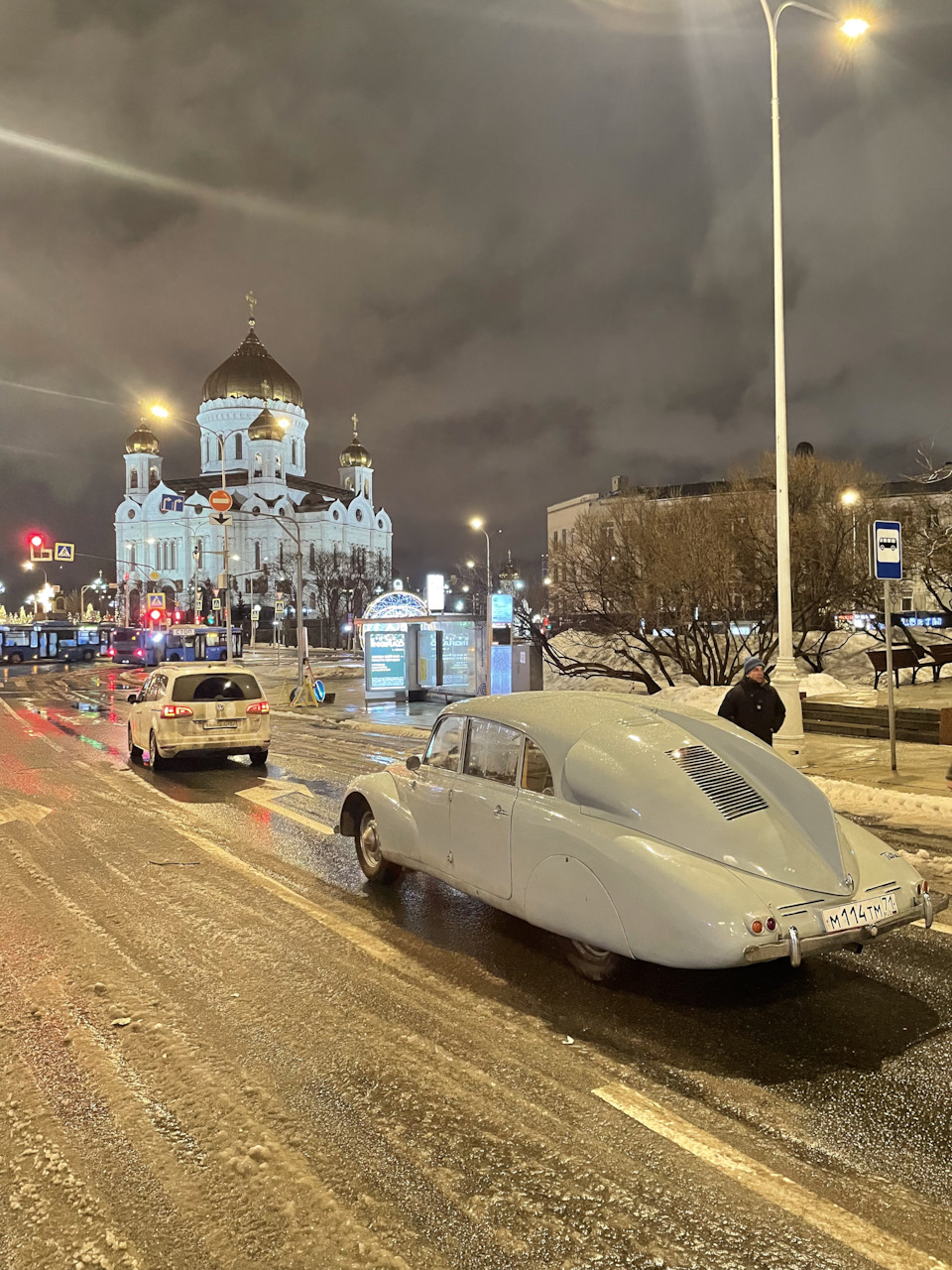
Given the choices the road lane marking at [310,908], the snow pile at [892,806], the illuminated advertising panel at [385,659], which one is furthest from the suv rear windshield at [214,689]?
the illuminated advertising panel at [385,659]

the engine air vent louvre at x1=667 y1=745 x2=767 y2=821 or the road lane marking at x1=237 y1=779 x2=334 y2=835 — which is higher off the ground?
the engine air vent louvre at x1=667 y1=745 x2=767 y2=821

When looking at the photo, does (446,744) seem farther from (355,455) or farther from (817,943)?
(355,455)

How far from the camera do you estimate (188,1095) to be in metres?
3.73

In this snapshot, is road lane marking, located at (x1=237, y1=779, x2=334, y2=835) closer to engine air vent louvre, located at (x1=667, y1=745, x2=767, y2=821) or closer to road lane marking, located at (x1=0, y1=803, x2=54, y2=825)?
road lane marking, located at (x1=0, y1=803, x2=54, y2=825)

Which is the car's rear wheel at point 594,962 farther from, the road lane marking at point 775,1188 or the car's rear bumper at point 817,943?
the road lane marking at point 775,1188

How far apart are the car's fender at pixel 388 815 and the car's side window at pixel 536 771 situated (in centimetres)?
131

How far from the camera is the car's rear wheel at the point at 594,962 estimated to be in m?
4.73

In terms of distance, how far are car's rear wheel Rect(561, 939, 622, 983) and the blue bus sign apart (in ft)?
26.0

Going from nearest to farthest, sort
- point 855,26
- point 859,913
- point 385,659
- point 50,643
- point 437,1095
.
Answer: point 437,1095 → point 859,913 → point 855,26 → point 385,659 → point 50,643

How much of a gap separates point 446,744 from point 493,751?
630mm

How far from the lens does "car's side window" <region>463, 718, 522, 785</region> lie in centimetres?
534

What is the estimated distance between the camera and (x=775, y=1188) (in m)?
3.01

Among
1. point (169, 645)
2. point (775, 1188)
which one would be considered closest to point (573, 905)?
point (775, 1188)

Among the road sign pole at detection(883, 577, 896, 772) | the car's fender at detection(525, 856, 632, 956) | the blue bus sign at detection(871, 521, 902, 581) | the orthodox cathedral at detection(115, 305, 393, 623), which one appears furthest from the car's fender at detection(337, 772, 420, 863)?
the orthodox cathedral at detection(115, 305, 393, 623)
